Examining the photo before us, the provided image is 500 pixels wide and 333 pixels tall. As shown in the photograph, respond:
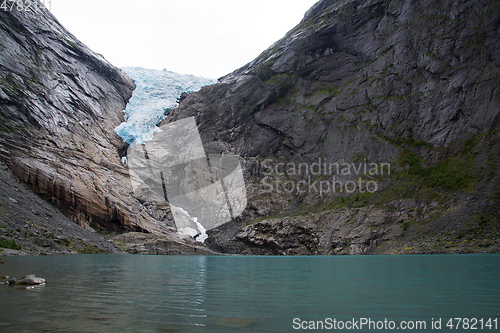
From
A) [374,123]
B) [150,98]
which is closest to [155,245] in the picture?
[374,123]

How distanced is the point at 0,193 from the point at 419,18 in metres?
123

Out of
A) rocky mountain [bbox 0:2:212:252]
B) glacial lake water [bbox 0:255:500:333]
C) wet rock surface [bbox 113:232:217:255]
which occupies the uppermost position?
rocky mountain [bbox 0:2:212:252]

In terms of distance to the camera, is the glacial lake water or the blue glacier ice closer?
the glacial lake water

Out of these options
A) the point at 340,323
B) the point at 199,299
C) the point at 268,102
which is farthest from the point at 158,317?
the point at 268,102

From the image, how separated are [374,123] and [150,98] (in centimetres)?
10820

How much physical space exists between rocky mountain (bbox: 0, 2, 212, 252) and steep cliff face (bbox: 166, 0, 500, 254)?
102 ft

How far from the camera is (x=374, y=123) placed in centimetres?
9744

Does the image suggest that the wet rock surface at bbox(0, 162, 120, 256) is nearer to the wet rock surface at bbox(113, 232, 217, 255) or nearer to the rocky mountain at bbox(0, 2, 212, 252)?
the rocky mountain at bbox(0, 2, 212, 252)

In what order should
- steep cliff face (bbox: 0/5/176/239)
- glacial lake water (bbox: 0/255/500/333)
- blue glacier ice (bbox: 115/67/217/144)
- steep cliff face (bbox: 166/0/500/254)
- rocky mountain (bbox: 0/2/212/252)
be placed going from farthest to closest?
blue glacier ice (bbox: 115/67/217/144) → steep cliff face (bbox: 0/5/176/239) → rocky mountain (bbox: 0/2/212/252) → steep cliff face (bbox: 166/0/500/254) → glacial lake water (bbox: 0/255/500/333)

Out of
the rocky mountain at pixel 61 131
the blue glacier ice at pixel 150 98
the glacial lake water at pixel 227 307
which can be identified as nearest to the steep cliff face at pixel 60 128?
the rocky mountain at pixel 61 131

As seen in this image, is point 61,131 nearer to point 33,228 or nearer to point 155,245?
point 155,245

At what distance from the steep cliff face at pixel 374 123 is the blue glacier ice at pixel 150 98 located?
1115cm

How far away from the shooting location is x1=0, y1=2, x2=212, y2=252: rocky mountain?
7350cm

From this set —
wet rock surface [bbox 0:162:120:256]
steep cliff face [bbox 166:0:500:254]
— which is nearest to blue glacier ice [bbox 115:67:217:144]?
steep cliff face [bbox 166:0:500:254]
